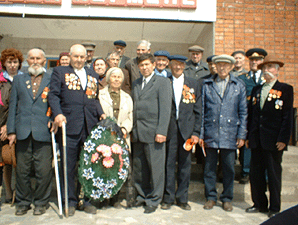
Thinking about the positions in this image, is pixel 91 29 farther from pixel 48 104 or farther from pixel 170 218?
pixel 170 218

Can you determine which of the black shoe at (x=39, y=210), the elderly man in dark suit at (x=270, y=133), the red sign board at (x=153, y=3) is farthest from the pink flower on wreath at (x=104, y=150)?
the red sign board at (x=153, y=3)

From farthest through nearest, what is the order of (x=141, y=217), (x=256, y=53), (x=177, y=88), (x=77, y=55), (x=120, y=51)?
(x=120, y=51) < (x=256, y=53) < (x=177, y=88) < (x=77, y=55) < (x=141, y=217)

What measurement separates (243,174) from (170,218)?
5.50ft

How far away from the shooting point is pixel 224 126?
3.80 meters

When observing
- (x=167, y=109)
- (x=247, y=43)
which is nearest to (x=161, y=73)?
(x=167, y=109)

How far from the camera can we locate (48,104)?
361 centimetres

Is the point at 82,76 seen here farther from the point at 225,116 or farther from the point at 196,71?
the point at 196,71

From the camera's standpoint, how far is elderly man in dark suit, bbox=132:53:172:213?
146 inches

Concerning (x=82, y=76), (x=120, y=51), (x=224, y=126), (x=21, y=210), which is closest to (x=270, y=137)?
(x=224, y=126)

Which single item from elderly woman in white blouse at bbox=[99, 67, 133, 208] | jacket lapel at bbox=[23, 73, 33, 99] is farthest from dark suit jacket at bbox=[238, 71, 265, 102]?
jacket lapel at bbox=[23, 73, 33, 99]

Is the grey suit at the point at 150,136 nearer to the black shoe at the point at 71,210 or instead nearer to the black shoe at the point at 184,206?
the black shoe at the point at 184,206

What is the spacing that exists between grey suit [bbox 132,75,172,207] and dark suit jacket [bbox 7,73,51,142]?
1171 millimetres

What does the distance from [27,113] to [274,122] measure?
317 cm

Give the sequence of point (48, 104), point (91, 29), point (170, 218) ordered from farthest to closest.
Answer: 1. point (91, 29)
2. point (48, 104)
3. point (170, 218)
